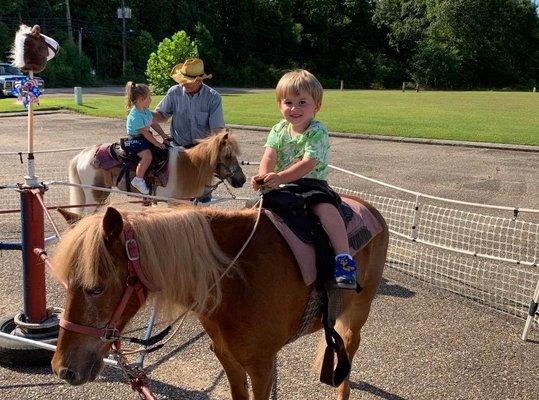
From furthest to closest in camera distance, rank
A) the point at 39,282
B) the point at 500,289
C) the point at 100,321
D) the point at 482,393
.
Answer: the point at 500,289
the point at 39,282
the point at 482,393
the point at 100,321

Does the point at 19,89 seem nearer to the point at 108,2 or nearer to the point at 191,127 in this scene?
the point at 191,127

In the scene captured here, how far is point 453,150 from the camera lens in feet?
49.9

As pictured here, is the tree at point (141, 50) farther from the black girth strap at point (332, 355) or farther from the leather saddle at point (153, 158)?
the black girth strap at point (332, 355)

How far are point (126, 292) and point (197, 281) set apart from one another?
34cm

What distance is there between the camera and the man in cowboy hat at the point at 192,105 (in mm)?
6773

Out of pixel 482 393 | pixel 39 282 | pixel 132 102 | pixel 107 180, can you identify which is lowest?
pixel 482 393

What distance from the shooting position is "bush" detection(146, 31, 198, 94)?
102ft

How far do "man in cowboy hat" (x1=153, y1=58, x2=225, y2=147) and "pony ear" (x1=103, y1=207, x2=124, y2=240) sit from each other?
4.90 meters

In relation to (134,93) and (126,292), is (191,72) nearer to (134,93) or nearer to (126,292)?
(134,93)

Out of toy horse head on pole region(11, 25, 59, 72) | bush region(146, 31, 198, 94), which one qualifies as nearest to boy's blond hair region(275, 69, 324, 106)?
toy horse head on pole region(11, 25, 59, 72)

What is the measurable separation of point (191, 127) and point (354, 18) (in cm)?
7267

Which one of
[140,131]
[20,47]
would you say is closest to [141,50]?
[140,131]

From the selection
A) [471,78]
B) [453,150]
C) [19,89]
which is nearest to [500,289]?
[19,89]

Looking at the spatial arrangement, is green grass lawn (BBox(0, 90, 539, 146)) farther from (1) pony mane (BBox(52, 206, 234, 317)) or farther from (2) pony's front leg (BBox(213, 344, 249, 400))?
(1) pony mane (BBox(52, 206, 234, 317))
